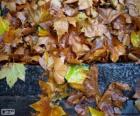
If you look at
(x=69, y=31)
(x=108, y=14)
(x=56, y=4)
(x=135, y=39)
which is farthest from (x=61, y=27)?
(x=135, y=39)

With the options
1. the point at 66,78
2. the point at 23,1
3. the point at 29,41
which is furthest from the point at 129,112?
the point at 23,1

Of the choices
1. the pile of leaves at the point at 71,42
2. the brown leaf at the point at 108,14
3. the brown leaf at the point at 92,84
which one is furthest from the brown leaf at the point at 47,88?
the brown leaf at the point at 108,14

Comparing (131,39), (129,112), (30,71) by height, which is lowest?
(129,112)

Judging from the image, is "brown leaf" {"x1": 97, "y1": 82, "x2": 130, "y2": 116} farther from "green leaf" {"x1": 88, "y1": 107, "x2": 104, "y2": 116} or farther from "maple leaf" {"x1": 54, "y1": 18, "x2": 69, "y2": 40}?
"maple leaf" {"x1": 54, "y1": 18, "x2": 69, "y2": 40}

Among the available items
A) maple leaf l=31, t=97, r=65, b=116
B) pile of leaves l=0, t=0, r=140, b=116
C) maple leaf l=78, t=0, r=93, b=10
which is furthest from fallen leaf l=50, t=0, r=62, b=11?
maple leaf l=31, t=97, r=65, b=116

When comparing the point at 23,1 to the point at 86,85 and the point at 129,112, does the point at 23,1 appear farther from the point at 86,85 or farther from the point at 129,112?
the point at 129,112

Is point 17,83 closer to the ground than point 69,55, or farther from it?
closer to the ground

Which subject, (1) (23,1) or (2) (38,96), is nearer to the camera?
(2) (38,96)

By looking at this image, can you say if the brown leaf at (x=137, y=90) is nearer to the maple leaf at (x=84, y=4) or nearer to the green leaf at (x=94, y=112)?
the green leaf at (x=94, y=112)
